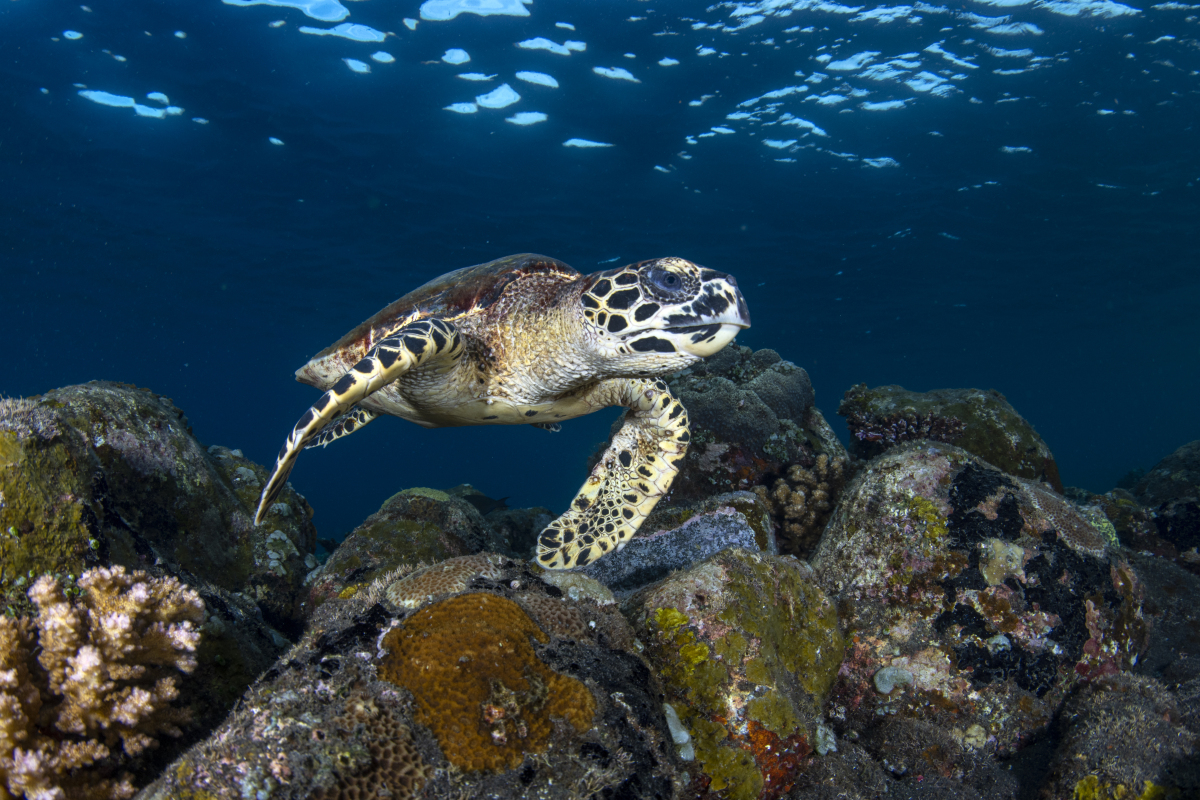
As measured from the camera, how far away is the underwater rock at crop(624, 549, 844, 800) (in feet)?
6.76

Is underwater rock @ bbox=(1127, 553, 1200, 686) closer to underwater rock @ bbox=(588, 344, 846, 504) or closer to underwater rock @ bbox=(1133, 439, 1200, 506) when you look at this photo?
underwater rock @ bbox=(588, 344, 846, 504)

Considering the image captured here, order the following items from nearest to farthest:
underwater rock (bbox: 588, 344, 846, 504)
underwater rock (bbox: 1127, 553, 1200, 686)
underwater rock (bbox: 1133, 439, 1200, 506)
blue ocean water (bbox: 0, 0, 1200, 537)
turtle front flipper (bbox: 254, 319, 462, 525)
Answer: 1. turtle front flipper (bbox: 254, 319, 462, 525)
2. underwater rock (bbox: 1127, 553, 1200, 686)
3. underwater rock (bbox: 588, 344, 846, 504)
4. underwater rock (bbox: 1133, 439, 1200, 506)
5. blue ocean water (bbox: 0, 0, 1200, 537)

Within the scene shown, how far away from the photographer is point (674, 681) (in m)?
2.12

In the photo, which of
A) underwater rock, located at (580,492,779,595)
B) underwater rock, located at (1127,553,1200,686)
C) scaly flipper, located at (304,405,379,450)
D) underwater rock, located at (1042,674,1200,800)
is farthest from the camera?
scaly flipper, located at (304,405,379,450)

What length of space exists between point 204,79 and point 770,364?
1420 cm

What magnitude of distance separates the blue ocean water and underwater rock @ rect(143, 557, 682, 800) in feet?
38.8

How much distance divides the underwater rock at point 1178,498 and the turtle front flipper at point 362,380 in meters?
7.43

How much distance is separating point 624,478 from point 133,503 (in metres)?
3.09

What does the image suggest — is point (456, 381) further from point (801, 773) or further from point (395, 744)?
point (801, 773)

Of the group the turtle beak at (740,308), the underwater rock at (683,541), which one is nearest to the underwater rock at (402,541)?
the underwater rock at (683,541)

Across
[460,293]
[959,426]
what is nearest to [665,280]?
[460,293]

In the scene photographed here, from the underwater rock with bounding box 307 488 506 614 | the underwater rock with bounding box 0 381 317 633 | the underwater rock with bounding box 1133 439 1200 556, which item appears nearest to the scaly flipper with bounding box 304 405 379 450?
the underwater rock with bounding box 0 381 317 633

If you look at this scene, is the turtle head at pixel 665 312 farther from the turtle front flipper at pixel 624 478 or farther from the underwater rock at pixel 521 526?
the underwater rock at pixel 521 526

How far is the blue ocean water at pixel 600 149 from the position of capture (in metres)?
10.7
